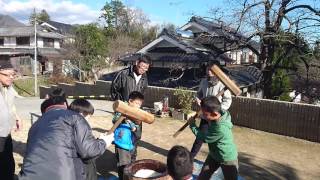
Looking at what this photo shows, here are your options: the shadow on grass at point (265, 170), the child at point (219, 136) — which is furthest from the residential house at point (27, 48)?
the child at point (219, 136)

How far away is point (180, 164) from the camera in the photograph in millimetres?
2859

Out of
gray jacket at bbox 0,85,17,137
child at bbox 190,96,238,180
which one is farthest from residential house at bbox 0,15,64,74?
child at bbox 190,96,238,180

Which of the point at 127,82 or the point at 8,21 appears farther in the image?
the point at 8,21

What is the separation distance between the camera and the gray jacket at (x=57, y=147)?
2850mm

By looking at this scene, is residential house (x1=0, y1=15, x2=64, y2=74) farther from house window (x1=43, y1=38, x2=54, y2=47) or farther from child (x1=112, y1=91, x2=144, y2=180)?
child (x1=112, y1=91, x2=144, y2=180)

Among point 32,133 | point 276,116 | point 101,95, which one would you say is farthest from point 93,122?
point 32,133

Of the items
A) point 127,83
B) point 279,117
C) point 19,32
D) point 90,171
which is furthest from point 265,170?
point 19,32

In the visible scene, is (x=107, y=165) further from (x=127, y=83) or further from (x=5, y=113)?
(x=5, y=113)

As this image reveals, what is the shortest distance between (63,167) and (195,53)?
13175 mm

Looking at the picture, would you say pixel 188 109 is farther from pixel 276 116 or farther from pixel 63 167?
pixel 63 167

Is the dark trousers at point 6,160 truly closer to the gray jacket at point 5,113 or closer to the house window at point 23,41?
the gray jacket at point 5,113

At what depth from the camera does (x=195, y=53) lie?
15.7 m

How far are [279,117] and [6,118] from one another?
689 cm

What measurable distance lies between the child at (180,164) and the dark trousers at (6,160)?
8.30 feet
